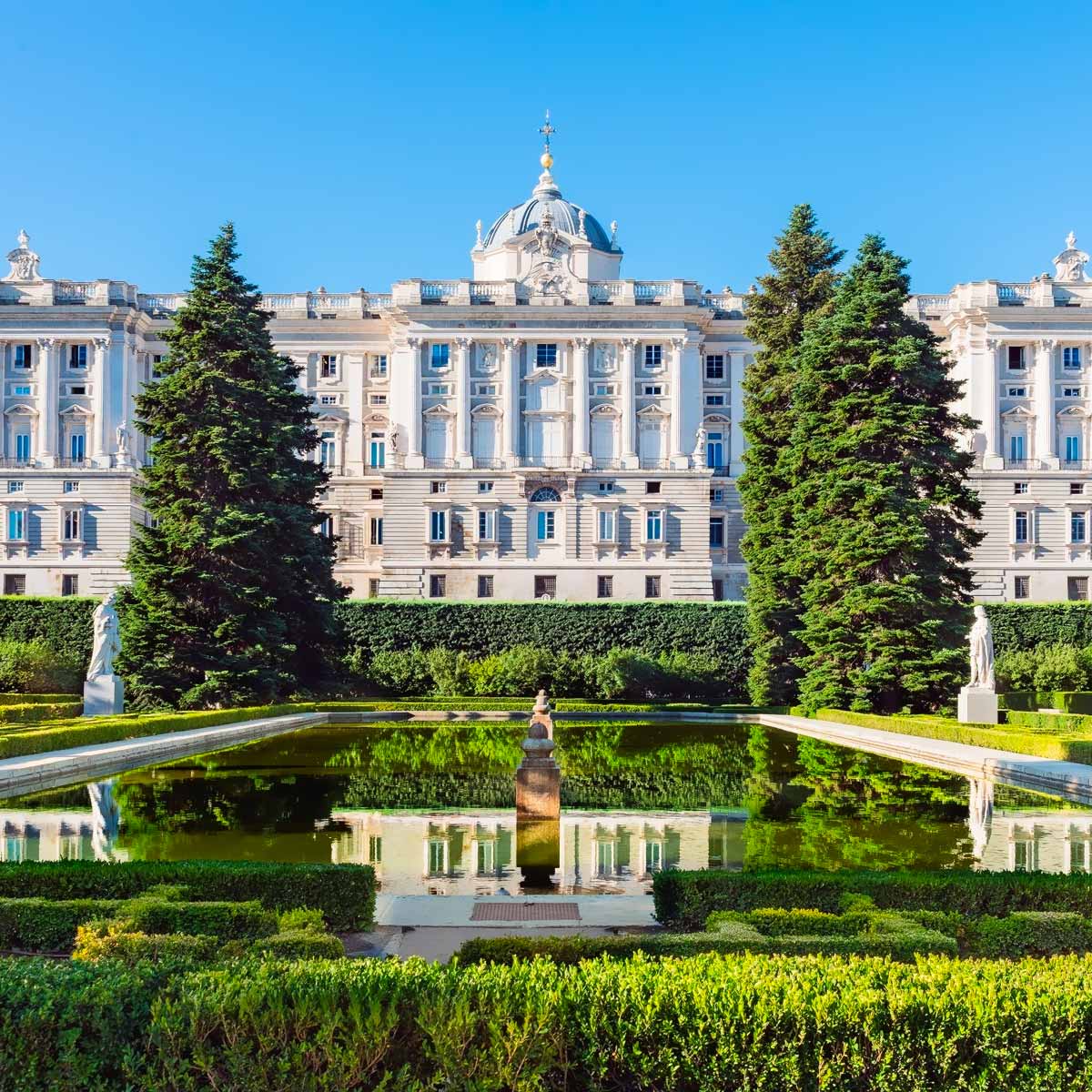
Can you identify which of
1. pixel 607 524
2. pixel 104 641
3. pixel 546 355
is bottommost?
pixel 104 641

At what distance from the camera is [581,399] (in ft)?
213

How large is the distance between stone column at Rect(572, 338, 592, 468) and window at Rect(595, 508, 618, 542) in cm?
302

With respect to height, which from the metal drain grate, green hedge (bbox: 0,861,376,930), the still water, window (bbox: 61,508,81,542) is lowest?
the still water

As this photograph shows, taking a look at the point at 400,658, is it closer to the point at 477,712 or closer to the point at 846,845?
the point at 477,712

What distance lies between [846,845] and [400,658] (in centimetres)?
3207

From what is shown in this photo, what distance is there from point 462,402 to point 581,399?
20.6 feet

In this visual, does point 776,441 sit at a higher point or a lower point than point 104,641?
higher

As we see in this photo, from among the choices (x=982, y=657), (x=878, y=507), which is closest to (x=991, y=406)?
(x=878, y=507)

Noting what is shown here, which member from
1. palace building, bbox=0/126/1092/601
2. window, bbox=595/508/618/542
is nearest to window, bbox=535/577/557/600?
palace building, bbox=0/126/1092/601

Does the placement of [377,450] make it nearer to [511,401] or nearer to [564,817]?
[511,401]

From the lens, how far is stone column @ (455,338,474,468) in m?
64.5

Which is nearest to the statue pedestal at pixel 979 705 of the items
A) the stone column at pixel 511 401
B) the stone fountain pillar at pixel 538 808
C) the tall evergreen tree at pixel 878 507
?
the tall evergreen tree at pixel 878 507

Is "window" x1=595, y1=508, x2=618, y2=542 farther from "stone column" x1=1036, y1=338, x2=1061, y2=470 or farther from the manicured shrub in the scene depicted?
the manicured shrub

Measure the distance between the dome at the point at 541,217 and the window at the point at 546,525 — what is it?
18.6 metres
